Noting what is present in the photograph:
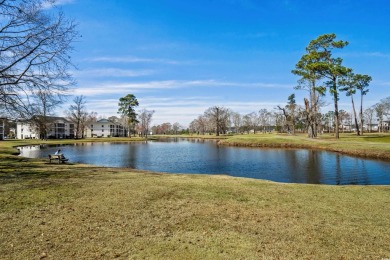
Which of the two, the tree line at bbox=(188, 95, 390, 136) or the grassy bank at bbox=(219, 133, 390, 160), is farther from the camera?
the tree line at bbox=(188, 95, 390, 136)

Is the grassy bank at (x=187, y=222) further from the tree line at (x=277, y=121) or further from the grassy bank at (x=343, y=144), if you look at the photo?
the tree line at (x=277, y=121)

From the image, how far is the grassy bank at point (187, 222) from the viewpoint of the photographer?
215 inches

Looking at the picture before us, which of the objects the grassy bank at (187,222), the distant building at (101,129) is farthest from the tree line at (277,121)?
the grassy bank at (187,222)

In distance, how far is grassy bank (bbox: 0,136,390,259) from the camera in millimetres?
5457

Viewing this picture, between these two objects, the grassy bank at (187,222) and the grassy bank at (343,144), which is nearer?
the grassy bank at (187,222)

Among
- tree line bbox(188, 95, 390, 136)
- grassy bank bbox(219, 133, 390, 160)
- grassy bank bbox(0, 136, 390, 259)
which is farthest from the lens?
tree line bbox(188, 95, 390, 136)

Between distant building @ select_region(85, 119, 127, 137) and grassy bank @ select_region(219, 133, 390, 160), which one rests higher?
distant building @ select_region(85, 119, 127, 137)

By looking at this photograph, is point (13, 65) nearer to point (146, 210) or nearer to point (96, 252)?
point (146, 210)

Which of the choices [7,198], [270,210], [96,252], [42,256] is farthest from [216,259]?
[7,198]

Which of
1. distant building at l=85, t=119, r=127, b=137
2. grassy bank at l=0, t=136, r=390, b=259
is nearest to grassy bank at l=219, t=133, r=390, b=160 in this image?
grassy bank at l=0, t=136, r=390, b=259

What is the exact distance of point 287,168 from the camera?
23.4 meters

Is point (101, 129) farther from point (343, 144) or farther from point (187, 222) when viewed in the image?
point (187, 222)

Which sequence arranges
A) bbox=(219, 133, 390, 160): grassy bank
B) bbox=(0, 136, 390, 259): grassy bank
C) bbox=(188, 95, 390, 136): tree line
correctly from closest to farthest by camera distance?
bbox=(0, 136, 390, 259): grassy bank < bbox=(219, 133, 390, 160): grassy bank < bbox=(188, 95, 390, 136): tree line

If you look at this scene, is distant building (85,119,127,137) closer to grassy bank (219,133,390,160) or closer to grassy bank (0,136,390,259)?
grassy bank (219,133,390,160)
